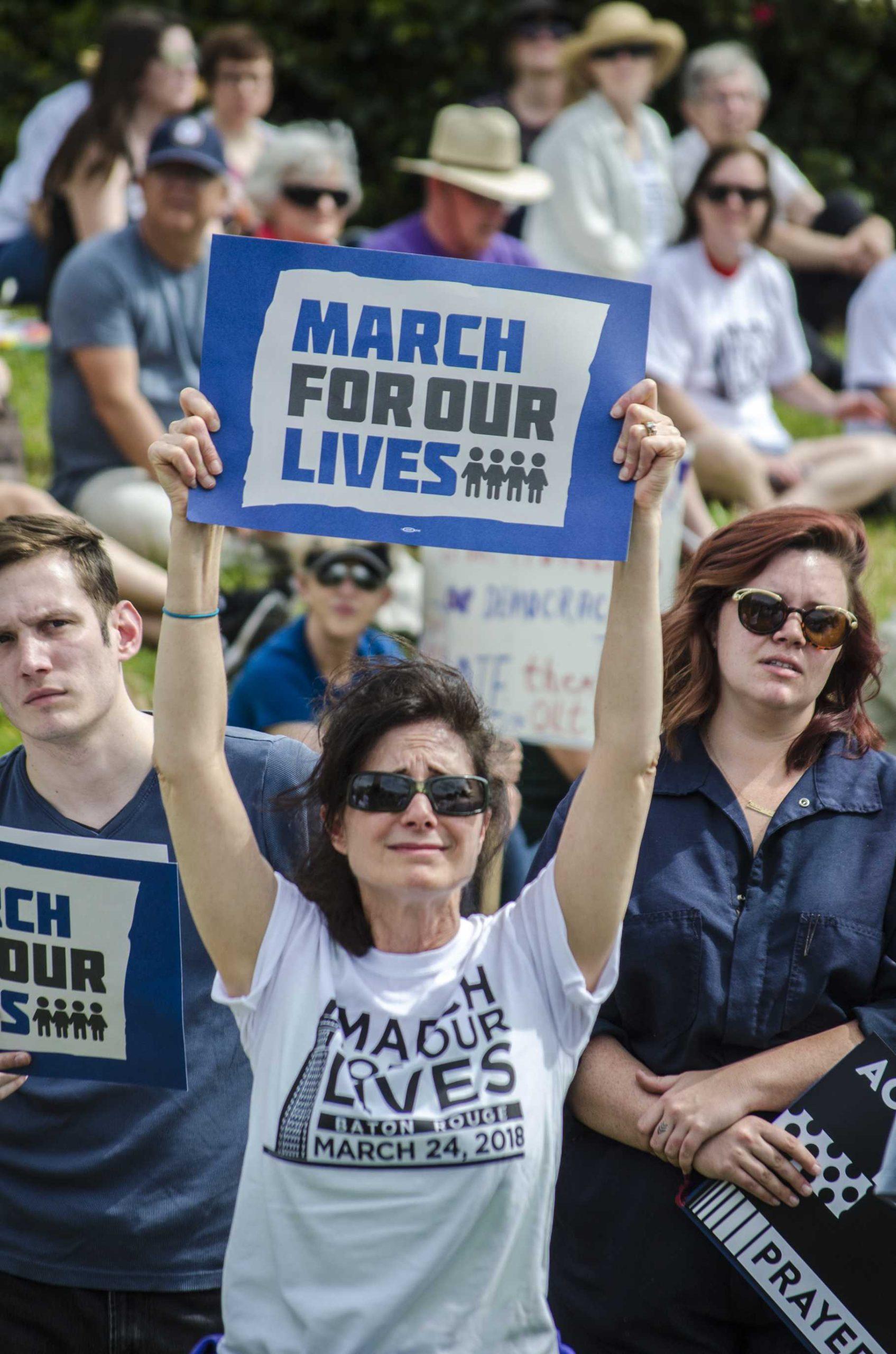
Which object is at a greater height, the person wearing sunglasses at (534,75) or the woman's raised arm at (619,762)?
the person wearing sunglasses at (534,75)

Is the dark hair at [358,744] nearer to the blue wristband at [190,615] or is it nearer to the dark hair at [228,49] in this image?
the blue wristband at [190,615]

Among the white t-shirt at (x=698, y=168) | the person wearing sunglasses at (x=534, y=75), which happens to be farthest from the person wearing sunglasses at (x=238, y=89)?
the white t-shirt at (x=698, y=168)

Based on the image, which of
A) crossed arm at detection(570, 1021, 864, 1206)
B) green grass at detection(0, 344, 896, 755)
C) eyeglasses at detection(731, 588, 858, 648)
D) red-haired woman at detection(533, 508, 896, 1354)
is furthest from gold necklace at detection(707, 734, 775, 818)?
green grass at detection(0, 344, 896, 755)

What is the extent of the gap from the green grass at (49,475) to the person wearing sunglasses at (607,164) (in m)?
1.19

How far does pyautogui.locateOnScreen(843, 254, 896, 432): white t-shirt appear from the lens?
731cm

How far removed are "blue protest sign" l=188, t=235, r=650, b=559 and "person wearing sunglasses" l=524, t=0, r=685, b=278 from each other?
5.51 m

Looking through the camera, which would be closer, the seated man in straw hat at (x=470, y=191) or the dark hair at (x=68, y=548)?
the dark hair at (x=68, y=548)

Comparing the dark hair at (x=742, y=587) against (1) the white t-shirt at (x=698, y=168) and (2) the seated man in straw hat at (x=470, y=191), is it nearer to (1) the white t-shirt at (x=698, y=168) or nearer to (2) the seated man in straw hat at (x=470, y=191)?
(2) the seated man in straw hat at (x=470, y=191)

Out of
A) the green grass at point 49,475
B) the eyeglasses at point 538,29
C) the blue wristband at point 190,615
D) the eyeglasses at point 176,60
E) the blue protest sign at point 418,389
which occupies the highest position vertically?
the eyeglasses at point 538,29

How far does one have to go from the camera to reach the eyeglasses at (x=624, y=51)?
8.26 metres

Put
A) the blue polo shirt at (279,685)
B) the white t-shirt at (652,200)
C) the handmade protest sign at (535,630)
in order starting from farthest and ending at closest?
the white t-shirt at (652,200) < the handmade protest sign at (535,630) < the blue polo shirt at (279,685)

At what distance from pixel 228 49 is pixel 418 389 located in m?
6.51

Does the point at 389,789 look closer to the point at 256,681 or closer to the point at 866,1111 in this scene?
the point at 866,1111

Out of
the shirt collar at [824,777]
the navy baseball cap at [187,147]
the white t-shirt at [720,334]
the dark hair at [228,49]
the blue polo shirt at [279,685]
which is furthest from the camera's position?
the dark hair at [228,49]
